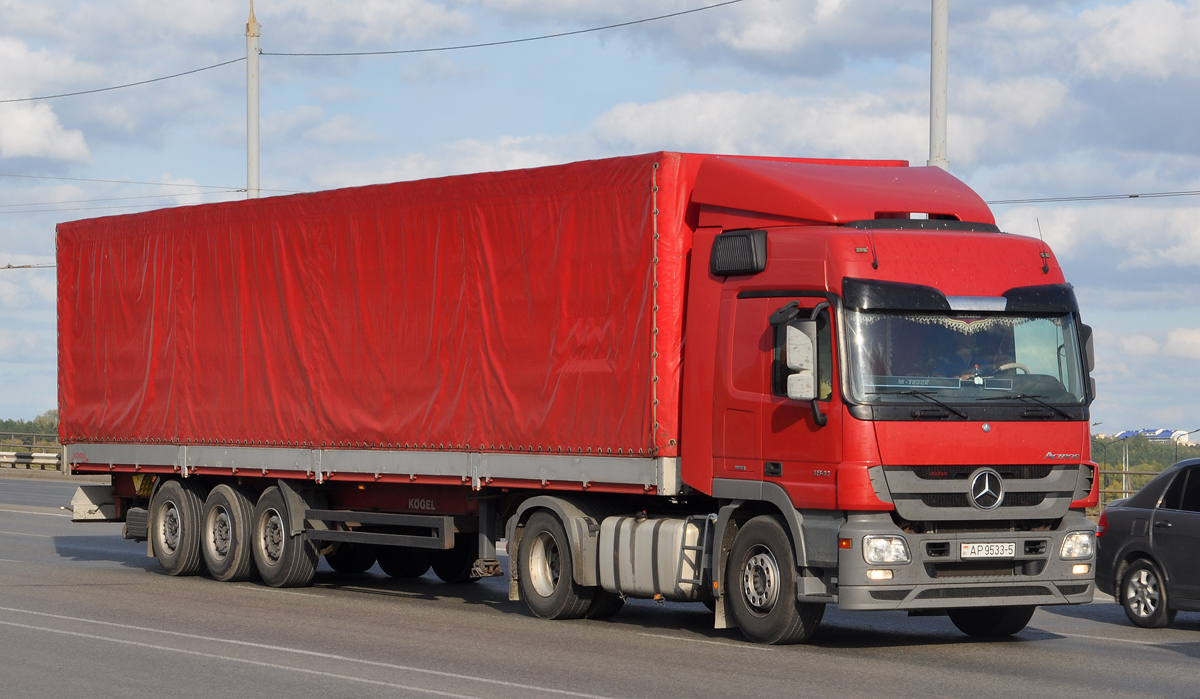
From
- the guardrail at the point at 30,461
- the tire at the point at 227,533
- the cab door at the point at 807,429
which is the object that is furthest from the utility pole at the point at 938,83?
the guardrail at the point at 30,461

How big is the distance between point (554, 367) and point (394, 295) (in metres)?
2.57

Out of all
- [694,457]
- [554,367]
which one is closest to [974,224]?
[694,457]

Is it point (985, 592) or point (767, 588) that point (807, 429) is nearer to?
point (767, 588)

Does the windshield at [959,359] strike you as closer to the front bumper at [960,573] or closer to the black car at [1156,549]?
the front bumper at [960,573]

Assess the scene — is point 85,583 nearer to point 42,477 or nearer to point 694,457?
point 694,457

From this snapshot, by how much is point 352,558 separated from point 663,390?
7122mm

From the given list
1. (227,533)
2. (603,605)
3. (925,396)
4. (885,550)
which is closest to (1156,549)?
(925,396)

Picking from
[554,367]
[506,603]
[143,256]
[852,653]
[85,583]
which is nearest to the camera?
[852,653]

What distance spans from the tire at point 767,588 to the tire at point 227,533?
24.2 feet

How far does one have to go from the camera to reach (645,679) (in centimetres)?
1027

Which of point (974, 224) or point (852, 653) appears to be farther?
point (974, 224)

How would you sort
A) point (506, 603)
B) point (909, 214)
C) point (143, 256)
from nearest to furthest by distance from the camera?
point (909, 214)
point (506, 603)
point (143, 256)

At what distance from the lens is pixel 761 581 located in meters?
12.2

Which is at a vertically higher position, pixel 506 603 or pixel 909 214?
pixel 909 214
